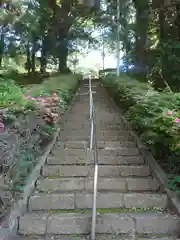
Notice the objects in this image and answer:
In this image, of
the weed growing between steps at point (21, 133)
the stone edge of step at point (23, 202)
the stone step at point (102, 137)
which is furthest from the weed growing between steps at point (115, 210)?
the stone step at point (102, 137)

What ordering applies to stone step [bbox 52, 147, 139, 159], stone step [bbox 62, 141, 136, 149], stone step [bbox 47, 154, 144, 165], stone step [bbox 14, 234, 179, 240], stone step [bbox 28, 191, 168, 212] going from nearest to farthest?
stone step [bbox 14, 234, 179, 240] → stone step [bbox 28, 191, 168, 212] → stone step [bbox 47, 154, 144, 165] → stone step [bbox 52, 147, 139, 159] → stone step [bbox 62, 141, 136, 149]

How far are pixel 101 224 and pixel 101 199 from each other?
17.4 inches

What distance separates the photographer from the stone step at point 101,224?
3121mm

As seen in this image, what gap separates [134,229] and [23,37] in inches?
453

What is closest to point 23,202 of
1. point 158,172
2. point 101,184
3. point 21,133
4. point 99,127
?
point 21,133

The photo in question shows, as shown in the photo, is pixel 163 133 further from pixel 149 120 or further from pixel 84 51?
pixel 84 51

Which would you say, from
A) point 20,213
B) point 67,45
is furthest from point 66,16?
point 20,213

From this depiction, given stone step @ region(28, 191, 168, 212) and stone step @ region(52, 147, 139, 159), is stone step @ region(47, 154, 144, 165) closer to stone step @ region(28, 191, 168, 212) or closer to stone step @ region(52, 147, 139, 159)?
stone step @ region(52, 147, 139, 159)

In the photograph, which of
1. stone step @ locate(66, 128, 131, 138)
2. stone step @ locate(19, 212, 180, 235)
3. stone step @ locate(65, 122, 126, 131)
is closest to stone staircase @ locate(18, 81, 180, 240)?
stone step @ locate(19, 212, 180, 235)

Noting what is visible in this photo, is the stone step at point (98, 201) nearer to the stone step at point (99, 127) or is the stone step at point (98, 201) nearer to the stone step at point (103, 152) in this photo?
the stone step at point (103, 152)

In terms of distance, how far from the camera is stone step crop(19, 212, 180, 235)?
123 inches

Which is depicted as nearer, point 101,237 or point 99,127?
point 101,237

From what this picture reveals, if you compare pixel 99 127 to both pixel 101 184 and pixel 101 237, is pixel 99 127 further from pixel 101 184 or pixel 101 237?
pixel 101 237

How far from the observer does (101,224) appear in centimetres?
315
